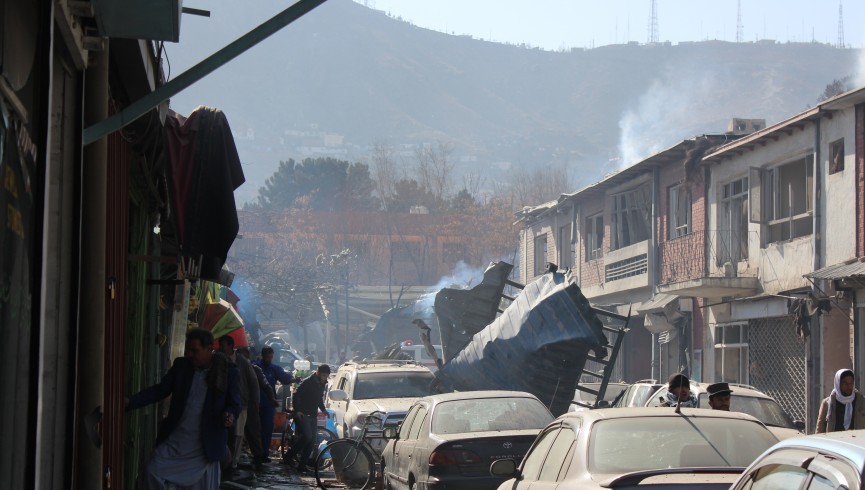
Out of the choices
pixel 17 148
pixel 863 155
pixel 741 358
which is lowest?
pixel 741 358

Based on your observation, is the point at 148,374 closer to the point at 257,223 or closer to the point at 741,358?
the point at 741,358

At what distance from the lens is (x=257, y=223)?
82.6m

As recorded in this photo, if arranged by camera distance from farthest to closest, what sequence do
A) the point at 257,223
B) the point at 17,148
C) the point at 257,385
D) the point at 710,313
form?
the point at 257,223 < the point at 710,313 < the point at 257,385 < the point at 17,148

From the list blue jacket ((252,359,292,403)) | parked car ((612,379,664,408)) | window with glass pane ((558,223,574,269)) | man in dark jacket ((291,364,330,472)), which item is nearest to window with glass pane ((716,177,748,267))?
parked car ((612,379,664,408))

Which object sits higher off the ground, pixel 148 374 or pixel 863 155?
pixel 863 155

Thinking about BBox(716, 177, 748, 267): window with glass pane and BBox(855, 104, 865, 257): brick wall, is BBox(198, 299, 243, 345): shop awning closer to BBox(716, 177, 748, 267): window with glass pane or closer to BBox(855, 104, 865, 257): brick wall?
BBox(855, 104, 865, 257): brick wall

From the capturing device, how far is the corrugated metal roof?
63.6ft

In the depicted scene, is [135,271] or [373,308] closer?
[135,271]

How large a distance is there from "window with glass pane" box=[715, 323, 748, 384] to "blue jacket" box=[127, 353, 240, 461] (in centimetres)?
2073

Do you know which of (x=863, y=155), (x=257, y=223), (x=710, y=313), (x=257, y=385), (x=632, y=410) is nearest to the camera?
(x=632, y=410)

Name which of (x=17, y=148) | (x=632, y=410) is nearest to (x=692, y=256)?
(x=632, y=410)

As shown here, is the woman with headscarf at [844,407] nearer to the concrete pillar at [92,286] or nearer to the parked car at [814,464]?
the parked car at [814,464]

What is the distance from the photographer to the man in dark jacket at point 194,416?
8273mm

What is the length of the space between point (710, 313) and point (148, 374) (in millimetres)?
20456
